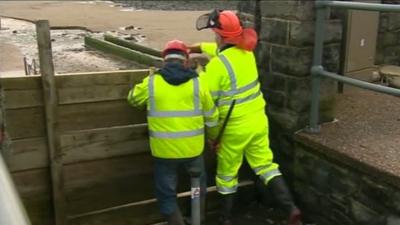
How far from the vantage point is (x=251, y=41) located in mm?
4121

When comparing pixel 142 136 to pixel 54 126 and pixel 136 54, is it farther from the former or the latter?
pixel 136 54

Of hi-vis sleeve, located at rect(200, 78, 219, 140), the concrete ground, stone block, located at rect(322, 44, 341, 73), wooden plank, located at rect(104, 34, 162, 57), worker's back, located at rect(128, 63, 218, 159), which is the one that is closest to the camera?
worker's back, located at rect(128, 63, 218, 159)

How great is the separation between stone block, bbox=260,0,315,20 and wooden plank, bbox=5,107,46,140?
214 centimetres

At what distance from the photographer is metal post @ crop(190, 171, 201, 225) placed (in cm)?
398

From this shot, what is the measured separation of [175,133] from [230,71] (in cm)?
68

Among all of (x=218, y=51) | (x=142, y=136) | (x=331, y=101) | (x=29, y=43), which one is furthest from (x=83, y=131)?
(x=29, y=43)

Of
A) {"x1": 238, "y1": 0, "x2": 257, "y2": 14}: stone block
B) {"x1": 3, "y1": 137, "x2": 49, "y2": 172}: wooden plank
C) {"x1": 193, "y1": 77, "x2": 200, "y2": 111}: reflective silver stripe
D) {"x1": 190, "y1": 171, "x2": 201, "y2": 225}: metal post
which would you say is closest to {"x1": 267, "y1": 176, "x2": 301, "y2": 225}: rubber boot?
{"x1": 190, "y1": 171, "x2": 201, "y2": 225}: metal post

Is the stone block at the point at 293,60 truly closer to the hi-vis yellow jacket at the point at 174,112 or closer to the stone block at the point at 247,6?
the stone block at the point at 247,6

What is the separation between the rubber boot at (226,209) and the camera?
4430 mm

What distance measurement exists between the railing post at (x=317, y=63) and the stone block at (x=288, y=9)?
76 millimetres

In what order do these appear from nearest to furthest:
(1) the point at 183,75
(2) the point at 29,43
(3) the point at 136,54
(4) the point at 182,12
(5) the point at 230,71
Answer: (1) the point at 183,75 → (5) the point at 230,71 → (3) the point at 136,54 → (2) the point at 29,43 → (4) the point at 182,12

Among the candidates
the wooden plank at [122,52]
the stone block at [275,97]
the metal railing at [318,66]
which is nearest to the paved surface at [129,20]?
the wooden plank at [122,52]

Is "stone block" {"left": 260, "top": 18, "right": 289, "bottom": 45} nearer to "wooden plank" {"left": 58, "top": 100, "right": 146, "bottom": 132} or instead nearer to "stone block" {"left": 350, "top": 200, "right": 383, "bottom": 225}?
"wooden plank" {"left": 58, "top": 100, "right": 146, "bottom": 132}

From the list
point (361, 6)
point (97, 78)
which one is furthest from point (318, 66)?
point (97, 78)
